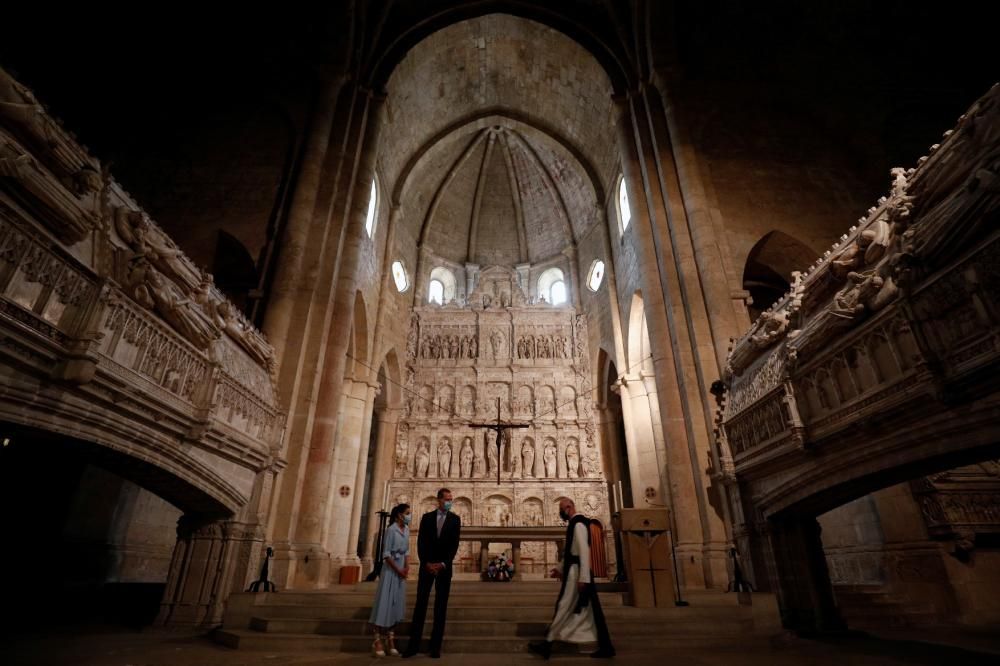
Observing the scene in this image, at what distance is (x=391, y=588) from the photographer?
17.1 feet

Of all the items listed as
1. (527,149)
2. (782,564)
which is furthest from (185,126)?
(782,564)

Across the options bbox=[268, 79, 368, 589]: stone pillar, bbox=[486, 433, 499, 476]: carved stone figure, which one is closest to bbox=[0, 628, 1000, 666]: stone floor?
bbox=[268, 79, 368, 589]: stone pillar

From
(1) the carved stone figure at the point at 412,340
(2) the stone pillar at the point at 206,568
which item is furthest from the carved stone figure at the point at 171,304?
(1) the carved stone figure at the point at 412,340

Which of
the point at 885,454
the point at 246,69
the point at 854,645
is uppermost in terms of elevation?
the point at 246,69

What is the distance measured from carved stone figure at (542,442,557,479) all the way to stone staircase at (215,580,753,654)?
10524mm

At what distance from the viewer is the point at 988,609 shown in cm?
867

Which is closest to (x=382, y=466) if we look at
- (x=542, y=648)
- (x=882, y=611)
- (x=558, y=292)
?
(x=558, y=292)

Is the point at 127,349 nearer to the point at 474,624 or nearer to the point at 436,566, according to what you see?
the point at 436,566

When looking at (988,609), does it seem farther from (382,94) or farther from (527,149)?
(527,149)

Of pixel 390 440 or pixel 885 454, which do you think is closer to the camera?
pixel 885 454

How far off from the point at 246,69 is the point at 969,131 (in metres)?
18.0

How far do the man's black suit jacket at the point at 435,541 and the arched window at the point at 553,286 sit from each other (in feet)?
62.4

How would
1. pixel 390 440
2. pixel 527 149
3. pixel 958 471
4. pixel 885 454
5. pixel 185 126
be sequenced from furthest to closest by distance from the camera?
pixel 527 149 → pixel 390 440 → pixel 185 126 → pixel 958 471 → pixel 885 454

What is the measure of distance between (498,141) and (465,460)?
16.5 m
